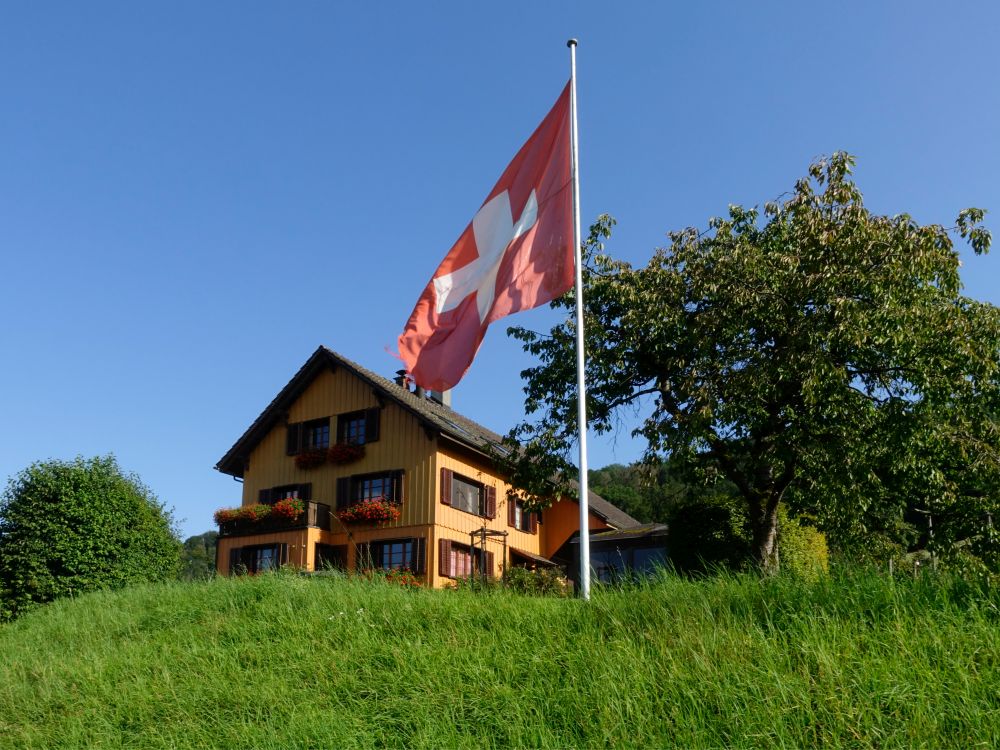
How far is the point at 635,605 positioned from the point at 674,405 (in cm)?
992

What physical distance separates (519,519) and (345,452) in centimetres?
714

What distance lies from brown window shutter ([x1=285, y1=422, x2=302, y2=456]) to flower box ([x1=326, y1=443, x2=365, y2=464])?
1846mm

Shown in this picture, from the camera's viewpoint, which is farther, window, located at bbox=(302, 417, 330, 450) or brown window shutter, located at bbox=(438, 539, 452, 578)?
window, located at bbox=(302, 417, 330, 450)

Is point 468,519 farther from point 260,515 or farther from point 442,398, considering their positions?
point 442,398

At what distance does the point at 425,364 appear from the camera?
41.0 feet

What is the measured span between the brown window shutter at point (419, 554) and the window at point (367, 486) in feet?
6.16

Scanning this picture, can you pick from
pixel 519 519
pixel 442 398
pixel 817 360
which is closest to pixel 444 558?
pixel 519 519

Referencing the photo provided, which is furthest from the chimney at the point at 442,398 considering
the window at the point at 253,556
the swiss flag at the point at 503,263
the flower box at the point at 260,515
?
the swiss flag at the point at 503,263

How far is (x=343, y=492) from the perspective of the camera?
105 feet

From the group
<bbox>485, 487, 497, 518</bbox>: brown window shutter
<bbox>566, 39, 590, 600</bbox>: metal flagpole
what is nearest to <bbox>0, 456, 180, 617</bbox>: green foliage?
<bbox>485, 487, 497, 518</bbox>: brown window shutter

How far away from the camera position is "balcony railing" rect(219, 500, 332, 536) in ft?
101

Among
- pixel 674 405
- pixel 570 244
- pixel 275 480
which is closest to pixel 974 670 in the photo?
pixel 570 244

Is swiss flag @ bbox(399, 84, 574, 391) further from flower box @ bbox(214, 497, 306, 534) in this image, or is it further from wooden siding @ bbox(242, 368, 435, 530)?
flower box @ bbox(214, 497, 306, 534)

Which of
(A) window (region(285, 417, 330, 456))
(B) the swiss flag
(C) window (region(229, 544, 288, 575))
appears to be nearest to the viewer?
(B) the swiss flag
